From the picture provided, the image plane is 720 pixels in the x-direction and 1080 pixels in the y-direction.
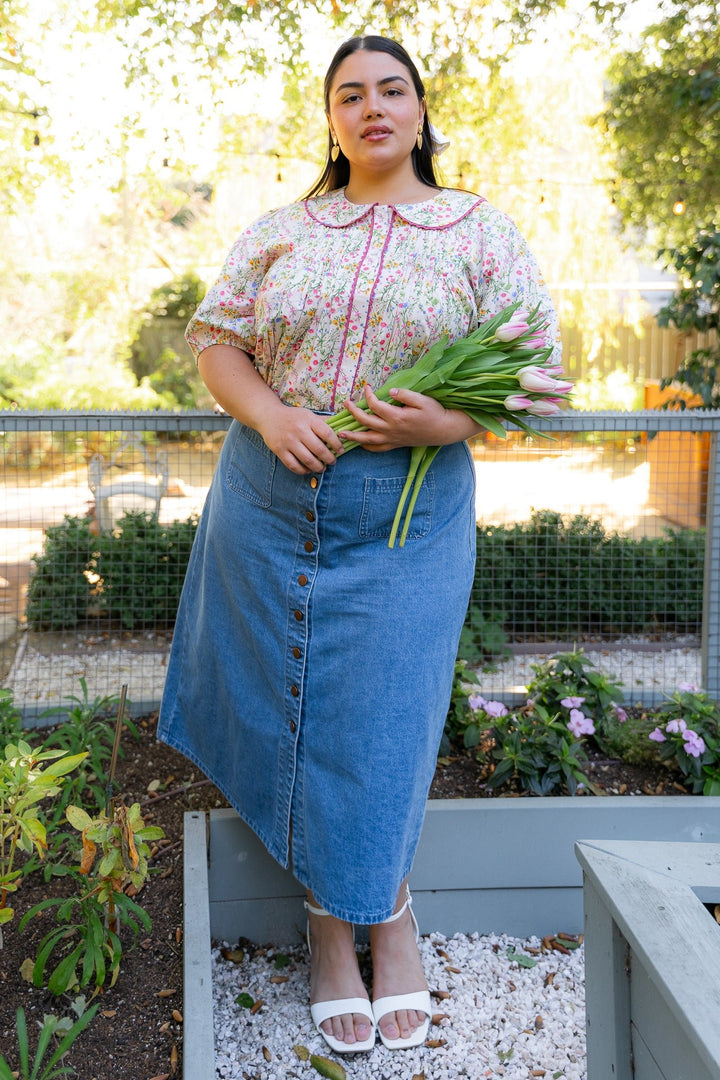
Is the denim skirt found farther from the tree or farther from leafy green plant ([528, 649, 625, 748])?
the tree

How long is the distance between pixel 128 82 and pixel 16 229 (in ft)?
29.7

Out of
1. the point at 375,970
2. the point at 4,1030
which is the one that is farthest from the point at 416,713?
the point at 4,1030

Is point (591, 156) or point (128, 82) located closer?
point (128, 82)

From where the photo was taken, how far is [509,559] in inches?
159

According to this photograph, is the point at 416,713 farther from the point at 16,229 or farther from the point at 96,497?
the point at 16,229

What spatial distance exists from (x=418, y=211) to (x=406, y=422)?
459 mm

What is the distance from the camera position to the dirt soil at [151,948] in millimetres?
1685

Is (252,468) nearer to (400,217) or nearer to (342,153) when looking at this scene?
(400,217)

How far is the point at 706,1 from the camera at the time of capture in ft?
18.2

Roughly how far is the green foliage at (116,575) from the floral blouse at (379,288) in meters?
1.99

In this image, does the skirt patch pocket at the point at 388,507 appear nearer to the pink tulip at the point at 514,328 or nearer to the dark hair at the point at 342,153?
the pink tulip at the point at 514,328

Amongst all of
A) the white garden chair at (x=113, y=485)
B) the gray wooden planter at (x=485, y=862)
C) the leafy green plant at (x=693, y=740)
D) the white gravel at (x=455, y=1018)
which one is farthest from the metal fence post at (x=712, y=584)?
the white garden chair at (x=113, y=485)

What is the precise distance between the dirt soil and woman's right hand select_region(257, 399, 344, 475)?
3.24ft

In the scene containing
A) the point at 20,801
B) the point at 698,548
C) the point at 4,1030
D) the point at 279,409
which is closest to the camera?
the point at 20,801
